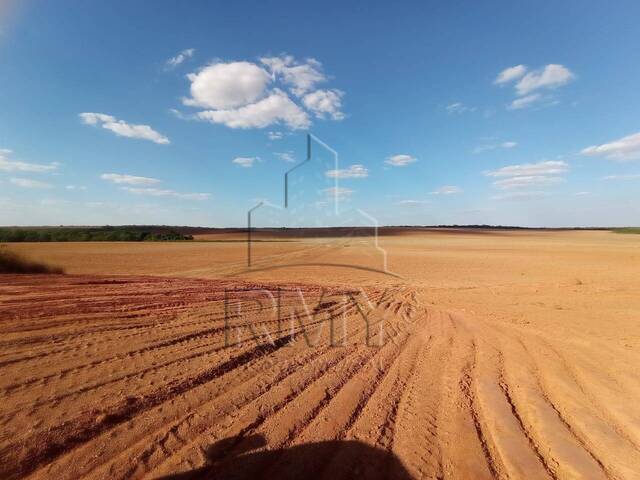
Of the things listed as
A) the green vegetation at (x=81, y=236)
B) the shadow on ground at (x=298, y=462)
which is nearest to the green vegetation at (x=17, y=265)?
the shadow on ground at (x=298, y=462)

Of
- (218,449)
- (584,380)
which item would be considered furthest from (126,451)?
(584,380)

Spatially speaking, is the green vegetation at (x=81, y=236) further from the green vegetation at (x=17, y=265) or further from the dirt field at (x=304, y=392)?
the dirt field at (x=304, y=392)

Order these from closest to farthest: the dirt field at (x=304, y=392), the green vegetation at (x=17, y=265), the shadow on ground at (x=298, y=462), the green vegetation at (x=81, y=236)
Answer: the shadow on ground at (x=298, y=462)
the dirt field at (x=304, y=392)
the green vegetation at (x=17, y=265)
the green vegetation at (x=81, y=236)

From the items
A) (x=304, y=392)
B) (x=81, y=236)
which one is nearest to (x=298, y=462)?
(x=304, y=392)

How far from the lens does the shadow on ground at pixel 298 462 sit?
2.84 m

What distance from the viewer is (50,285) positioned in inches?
414

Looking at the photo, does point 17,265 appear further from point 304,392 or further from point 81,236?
point 81,236

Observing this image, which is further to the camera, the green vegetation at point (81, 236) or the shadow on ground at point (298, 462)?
the green vegetation at point (81, 236)

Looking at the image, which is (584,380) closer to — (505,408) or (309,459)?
(505,408)

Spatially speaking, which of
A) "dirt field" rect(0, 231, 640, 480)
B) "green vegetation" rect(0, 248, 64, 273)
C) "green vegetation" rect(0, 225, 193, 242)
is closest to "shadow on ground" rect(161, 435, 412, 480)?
"dirt field" rect(0, 231, 640, 480)

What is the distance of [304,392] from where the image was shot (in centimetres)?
428

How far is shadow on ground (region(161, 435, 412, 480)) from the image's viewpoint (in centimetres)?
284

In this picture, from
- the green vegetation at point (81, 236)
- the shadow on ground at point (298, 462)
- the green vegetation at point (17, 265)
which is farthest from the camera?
the green vegetation at point (81, 236)

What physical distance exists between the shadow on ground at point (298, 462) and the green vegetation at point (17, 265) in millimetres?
19414
